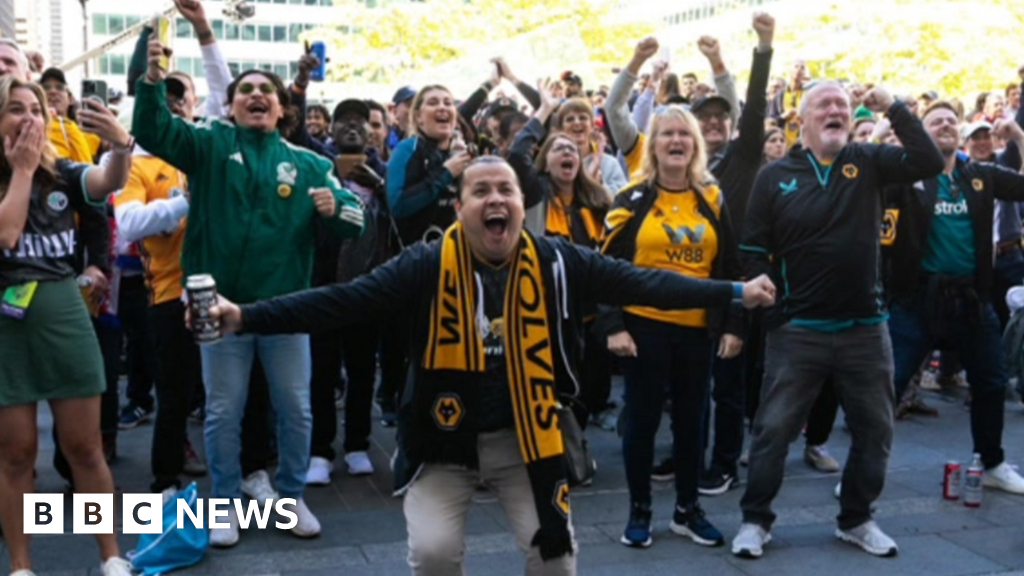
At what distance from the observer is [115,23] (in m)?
69.2

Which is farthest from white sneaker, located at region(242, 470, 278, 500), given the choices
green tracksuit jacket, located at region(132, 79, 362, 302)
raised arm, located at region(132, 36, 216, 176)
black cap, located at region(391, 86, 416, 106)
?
black cap, located at region(391, 86, 416, 106)

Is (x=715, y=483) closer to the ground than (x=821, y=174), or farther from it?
closer to the ground

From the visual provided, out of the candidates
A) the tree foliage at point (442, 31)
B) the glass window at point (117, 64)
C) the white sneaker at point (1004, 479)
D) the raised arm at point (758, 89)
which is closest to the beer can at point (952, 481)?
the white sneaker at point (1004, 479)

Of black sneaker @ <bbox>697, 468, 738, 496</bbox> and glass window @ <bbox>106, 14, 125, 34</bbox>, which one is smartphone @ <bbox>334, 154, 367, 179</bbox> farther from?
glass window @ <bbox>106, 14, 125, 34</bbox>

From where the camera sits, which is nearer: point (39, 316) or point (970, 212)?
point (39, 316)

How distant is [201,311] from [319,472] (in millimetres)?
3308

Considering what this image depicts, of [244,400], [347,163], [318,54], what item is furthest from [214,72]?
[244,400]

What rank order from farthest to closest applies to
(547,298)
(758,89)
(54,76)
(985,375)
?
1. (54,76)
2. (985,375)
3. (758,89)
4. (547,298)

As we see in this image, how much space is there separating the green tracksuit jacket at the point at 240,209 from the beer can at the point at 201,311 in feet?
5.98

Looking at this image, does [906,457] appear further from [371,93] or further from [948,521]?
[371,93]

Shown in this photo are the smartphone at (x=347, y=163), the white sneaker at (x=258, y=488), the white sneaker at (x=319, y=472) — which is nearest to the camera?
the white sneaker at (x=258, y=488)

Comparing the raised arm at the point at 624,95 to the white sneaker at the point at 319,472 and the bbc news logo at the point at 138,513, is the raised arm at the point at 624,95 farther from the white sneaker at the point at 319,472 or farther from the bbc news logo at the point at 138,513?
the bbc news logo at the point at 138,513

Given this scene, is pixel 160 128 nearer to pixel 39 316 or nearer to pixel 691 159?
pixel 39 316

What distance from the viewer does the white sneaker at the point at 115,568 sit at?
503 centimetres
